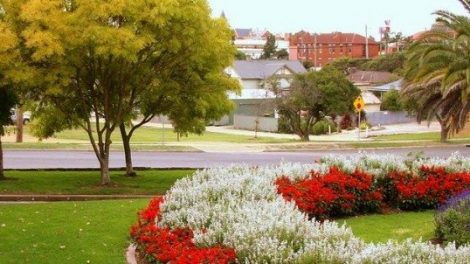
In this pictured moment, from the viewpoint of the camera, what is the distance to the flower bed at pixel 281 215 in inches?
266

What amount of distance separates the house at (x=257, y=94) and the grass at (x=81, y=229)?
46.3 feet

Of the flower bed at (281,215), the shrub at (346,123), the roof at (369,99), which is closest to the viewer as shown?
the flower bed at (281,215)

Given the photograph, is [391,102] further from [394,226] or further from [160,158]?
[394,226]

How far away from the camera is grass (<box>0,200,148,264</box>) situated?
920 centimetres

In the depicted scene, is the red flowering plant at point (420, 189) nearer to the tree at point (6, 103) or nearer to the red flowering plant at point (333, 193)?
the red flowering plant at point (333, 193)

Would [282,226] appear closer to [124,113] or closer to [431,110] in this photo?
[124,113]

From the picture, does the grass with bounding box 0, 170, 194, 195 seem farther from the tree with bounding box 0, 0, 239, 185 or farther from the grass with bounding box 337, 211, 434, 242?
the grass with bounding box 337, 211, 434, 242

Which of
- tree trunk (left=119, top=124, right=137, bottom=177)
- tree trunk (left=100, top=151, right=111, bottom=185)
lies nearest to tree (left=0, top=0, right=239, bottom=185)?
tree trunk (left=100, top=151, right=111, bottom=185)

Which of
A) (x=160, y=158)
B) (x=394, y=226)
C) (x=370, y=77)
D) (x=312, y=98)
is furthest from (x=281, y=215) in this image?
(x=370, y=77)

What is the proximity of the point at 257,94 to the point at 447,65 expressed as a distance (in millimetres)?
49256

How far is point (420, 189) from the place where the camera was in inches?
529

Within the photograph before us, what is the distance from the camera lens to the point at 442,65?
23.6 meters

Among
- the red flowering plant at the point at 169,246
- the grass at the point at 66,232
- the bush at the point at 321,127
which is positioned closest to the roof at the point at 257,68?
the bush at the point at 321,127

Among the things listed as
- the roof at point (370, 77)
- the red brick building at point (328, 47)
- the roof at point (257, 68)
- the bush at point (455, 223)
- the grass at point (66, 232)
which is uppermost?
the red brick building at point (328, 47)
